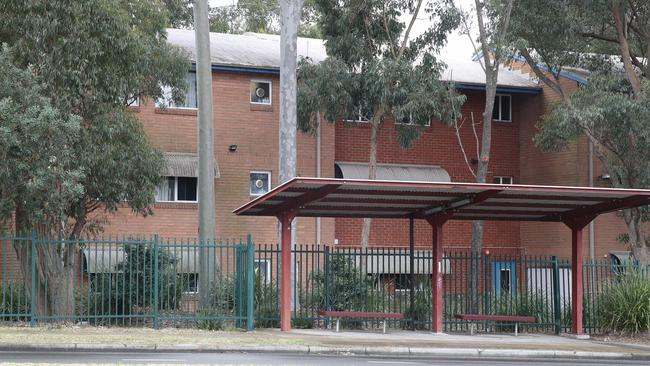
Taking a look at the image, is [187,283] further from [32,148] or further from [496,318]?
[496,318]

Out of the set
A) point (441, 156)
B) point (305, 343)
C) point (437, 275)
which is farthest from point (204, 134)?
point (441, 156)

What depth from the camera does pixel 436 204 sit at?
2350 centimetres

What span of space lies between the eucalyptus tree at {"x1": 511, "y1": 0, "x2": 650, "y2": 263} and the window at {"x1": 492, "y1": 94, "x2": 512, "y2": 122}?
16.7ft

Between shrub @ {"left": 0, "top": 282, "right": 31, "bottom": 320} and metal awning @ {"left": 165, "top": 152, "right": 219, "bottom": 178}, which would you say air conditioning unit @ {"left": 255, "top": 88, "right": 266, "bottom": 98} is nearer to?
metal awning @ {"left": 165, "top": 152, "right": 219, "bottom": 178}

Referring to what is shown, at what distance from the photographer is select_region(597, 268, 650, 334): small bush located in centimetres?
2380

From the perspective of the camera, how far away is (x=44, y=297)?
24125 millimetres

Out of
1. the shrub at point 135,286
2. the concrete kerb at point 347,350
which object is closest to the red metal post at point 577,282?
the concrete kerb at point 347,350

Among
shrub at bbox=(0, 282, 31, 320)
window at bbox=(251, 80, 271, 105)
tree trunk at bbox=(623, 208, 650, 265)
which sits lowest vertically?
shrub at bbox=(0, 282, 31, 320)

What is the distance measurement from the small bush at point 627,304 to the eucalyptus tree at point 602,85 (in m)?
6.74

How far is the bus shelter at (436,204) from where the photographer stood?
68.5ft

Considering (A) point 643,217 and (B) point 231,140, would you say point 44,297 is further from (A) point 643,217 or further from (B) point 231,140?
(A) point 643,217

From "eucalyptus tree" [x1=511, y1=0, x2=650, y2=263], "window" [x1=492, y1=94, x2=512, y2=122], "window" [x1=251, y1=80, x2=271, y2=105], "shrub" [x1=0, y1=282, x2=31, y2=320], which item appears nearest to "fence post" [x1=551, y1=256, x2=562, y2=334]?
"eucalyptus tree" [x1=511, y1=0, x2=650, y2=263]

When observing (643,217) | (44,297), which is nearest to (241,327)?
(44,297)

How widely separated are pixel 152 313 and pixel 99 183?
11.0 ft
